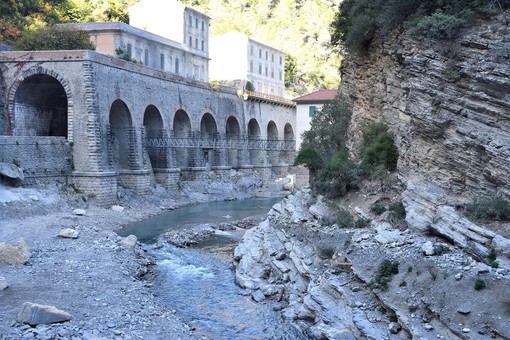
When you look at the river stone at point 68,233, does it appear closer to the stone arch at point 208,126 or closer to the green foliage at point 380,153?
the green foliage at point 380,153

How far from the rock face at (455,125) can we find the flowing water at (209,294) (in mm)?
5132

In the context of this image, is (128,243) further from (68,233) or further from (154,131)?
(154,131)

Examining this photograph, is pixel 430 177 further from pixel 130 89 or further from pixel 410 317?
pixel 130 89

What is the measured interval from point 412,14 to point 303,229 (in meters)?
8.22

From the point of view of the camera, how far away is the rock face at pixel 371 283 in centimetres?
1154

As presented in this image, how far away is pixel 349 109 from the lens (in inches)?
1139

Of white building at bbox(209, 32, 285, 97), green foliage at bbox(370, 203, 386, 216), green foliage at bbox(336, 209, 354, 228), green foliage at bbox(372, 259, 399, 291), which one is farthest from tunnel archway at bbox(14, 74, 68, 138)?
white building at bbox(209, 32, 285, 97)

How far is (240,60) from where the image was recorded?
243 feet

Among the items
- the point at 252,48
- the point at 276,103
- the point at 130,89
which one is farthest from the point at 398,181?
the point at 252,48

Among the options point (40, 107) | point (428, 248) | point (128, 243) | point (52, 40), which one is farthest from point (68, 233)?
point (52, 40)

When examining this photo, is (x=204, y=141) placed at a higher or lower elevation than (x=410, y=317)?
higher

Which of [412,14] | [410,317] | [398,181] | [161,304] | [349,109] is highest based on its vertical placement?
[412,14]

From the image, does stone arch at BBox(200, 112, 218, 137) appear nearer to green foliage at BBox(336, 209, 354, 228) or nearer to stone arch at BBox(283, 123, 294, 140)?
stone arch at BBox(283, 123, 294, 140)

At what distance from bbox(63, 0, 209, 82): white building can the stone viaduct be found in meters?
7.35
